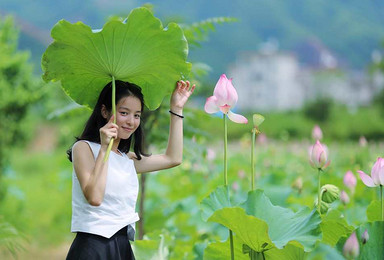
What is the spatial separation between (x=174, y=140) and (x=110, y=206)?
295mm

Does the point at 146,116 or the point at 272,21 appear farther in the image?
the point at 272,21

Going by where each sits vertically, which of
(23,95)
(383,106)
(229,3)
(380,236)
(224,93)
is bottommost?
(380,236)

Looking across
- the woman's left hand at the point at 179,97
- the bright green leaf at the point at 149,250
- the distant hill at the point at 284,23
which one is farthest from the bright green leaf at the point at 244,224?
the distant hill at the point at 284,23

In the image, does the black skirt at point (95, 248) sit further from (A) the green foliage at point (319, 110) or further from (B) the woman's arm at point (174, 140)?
(A) the green foliage at point (319, 110)

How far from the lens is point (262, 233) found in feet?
4.99

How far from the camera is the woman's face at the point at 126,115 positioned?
1705mm

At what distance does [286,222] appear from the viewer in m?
1.65

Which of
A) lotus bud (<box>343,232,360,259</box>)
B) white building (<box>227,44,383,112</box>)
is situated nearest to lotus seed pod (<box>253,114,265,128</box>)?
lotus bud (<box>343,232,360,259</box>)

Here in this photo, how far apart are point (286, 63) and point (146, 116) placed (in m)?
48.0

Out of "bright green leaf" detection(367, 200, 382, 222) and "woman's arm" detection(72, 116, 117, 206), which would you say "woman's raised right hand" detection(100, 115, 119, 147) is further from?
"bright green leaf" detection(367, 200, 382, 222)

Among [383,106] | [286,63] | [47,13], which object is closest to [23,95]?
[383,106]

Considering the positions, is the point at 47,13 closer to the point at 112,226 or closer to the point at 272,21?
the point at 272,21

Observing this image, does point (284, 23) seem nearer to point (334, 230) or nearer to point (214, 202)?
point (334, 230)

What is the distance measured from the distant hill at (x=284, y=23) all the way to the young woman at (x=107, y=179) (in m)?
63.1
